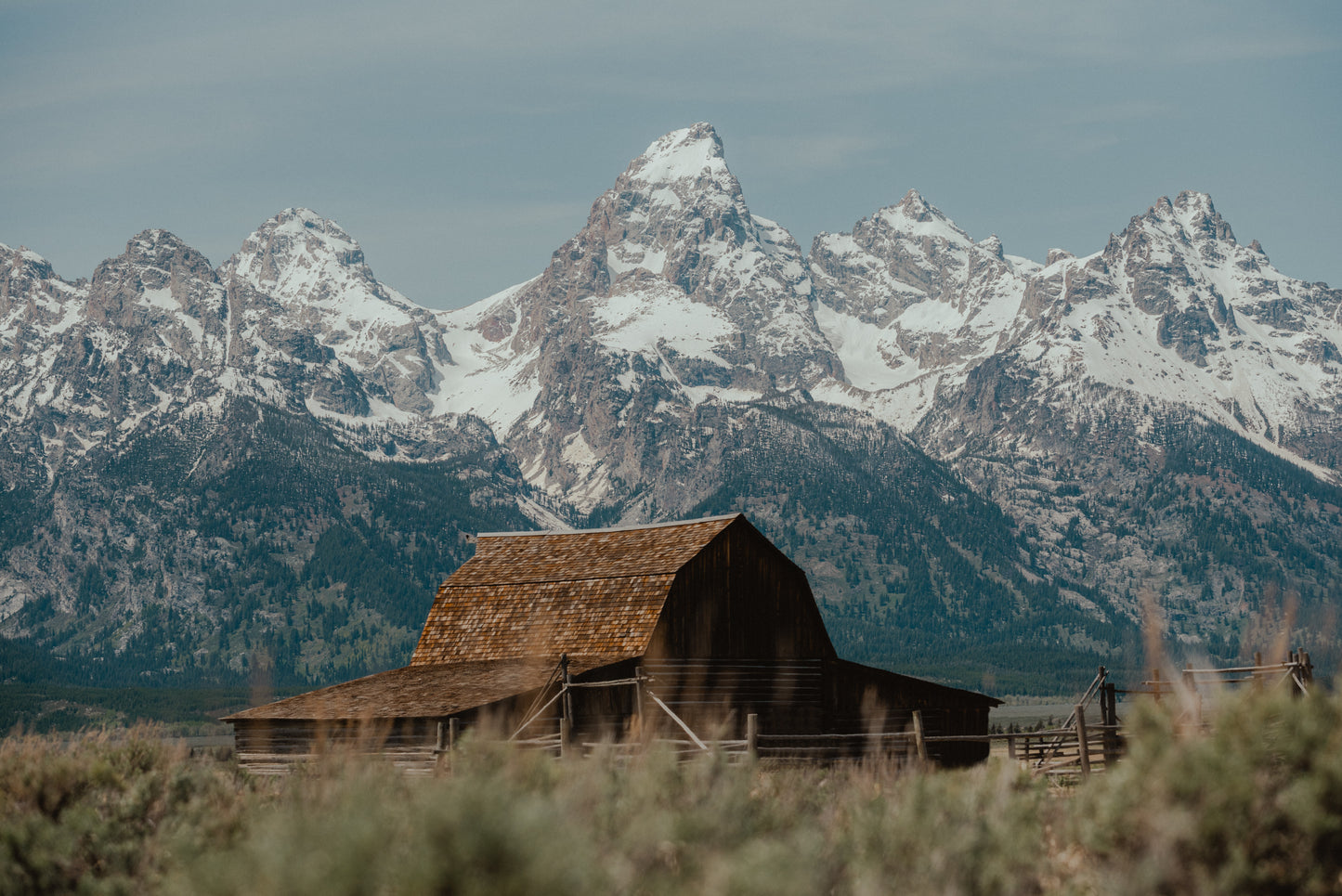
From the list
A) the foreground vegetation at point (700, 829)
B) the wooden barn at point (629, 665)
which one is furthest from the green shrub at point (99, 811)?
the wooden barn at point (629, 665)

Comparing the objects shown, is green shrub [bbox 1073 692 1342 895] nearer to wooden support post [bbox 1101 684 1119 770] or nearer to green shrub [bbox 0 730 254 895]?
green shrub [bbox 0 730 254 895]

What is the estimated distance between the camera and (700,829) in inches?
637

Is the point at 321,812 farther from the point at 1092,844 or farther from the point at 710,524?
the point at 710,524

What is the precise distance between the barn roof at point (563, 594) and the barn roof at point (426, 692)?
0.82m

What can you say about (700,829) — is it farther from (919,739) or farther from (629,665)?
(629,665)

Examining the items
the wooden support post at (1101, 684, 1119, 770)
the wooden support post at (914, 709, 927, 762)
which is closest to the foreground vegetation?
the wooden support post at (914, 709, 927, 762)

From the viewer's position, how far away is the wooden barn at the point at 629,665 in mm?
36656

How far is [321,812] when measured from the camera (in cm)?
1421

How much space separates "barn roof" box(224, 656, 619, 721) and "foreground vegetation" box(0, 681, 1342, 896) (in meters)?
15.2

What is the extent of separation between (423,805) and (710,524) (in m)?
31.2

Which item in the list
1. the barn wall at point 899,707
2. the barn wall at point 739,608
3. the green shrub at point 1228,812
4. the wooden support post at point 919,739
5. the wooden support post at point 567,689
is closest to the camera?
the green shrub at point 1228,812

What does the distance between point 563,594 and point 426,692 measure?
6.44 meters

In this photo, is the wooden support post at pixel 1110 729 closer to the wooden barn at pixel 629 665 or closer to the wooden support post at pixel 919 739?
the wooden support post at pixel 919 739

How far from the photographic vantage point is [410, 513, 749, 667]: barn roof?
4094 centimetres
